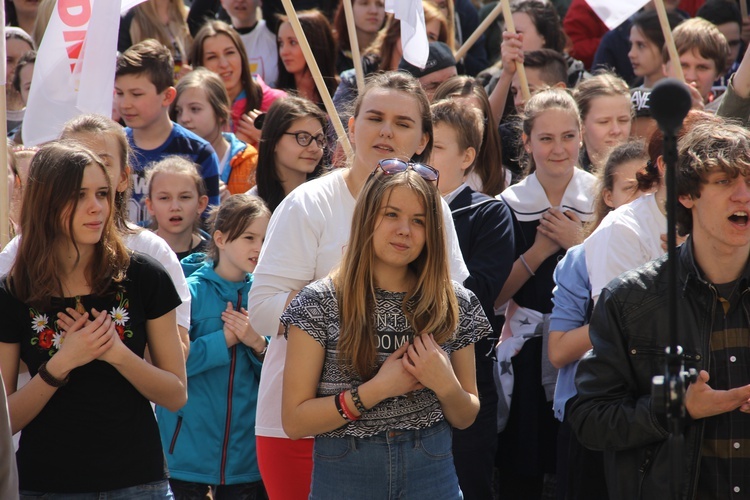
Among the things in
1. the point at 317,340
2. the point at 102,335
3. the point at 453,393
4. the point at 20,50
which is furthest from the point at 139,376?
the point at 20,50

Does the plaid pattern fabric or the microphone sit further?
the plaid pattern fabric

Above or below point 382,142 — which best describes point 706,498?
below

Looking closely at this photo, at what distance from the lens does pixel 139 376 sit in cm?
350

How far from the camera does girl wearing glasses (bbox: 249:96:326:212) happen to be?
5895mm

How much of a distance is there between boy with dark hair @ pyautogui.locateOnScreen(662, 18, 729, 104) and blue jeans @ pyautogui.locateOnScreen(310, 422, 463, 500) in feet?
15.2

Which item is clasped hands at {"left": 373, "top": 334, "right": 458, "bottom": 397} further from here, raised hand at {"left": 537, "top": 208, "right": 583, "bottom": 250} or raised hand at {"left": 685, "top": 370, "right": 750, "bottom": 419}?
raised hand at {"left": 537, "top": 208, "right": 583, "bottom": 250}

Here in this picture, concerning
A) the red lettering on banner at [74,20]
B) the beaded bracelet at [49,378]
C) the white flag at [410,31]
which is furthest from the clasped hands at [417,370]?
the red lettering on banner at [74,20]

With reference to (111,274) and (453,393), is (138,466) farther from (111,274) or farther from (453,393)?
(453,393)

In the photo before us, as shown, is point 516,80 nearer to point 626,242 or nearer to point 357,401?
point 626,242

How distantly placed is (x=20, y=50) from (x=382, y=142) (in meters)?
4.81

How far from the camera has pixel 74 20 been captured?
5242mm

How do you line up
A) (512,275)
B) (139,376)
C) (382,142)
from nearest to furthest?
(139,376) < (382,142) < (512,275)

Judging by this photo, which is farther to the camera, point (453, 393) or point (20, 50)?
point (20, 50)

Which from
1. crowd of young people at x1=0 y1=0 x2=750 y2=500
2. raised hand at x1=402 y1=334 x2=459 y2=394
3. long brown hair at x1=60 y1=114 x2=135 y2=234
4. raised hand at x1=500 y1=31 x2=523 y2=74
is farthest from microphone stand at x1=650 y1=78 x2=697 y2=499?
raised hand at x1=500 y1=31 x2=523 y2=74
